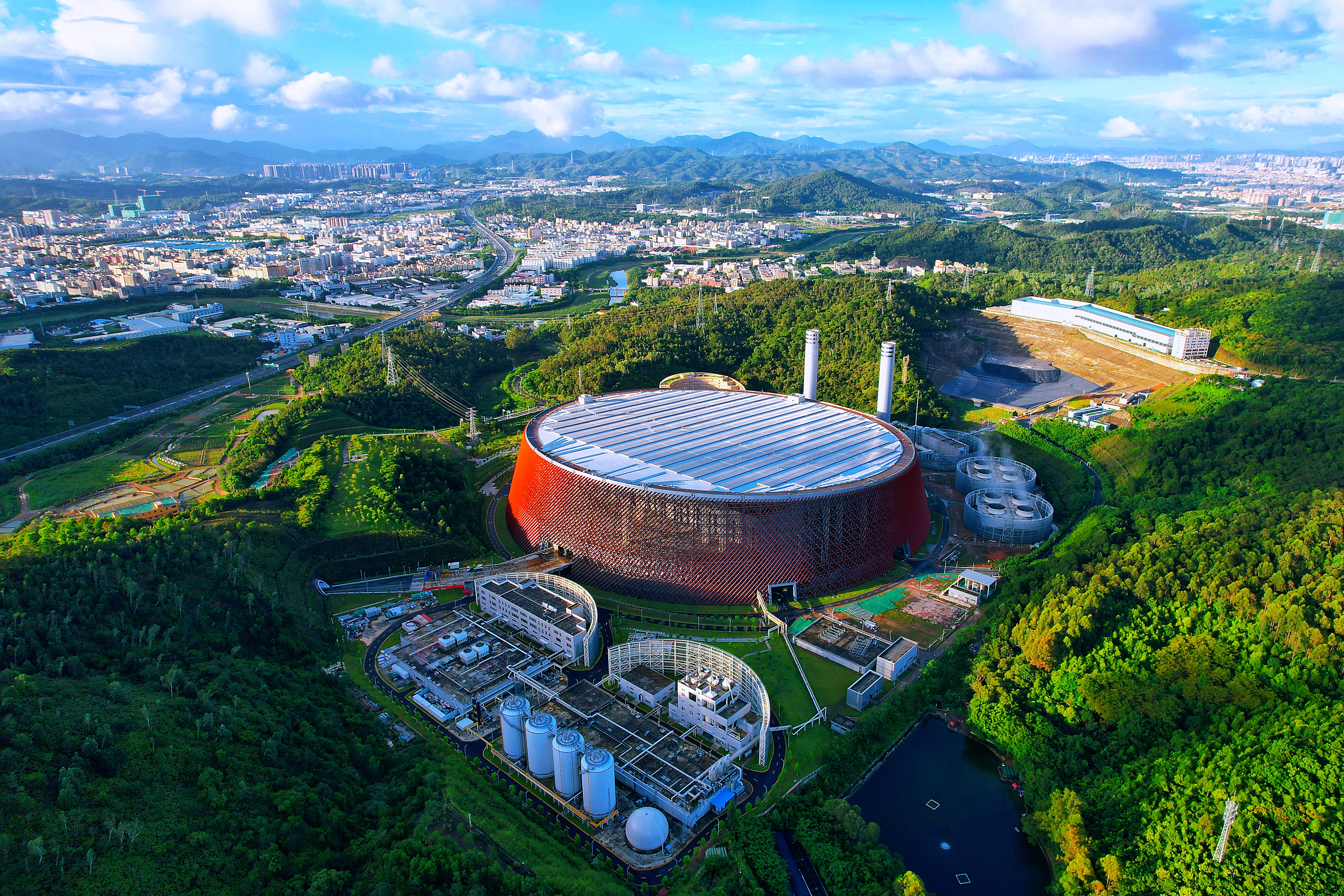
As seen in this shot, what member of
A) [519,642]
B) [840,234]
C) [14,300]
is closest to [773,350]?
[519,642]

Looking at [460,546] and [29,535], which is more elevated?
[29,535]

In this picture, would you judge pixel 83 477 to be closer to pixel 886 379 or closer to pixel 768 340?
pixel 886 379

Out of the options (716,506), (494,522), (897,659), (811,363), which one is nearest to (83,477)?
(494,522)

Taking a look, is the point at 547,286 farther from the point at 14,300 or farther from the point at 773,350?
the point at 14,300

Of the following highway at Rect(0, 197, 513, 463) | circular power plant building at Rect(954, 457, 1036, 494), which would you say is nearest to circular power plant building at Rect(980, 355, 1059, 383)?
circular power plant building at Rect(954, 457, 1036, 494)

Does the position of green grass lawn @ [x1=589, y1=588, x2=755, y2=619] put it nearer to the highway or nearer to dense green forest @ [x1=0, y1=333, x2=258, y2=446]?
the highway
